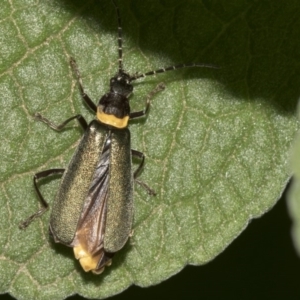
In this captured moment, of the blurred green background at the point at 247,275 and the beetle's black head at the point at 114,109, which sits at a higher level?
the beetle's black head at the point at 114,109

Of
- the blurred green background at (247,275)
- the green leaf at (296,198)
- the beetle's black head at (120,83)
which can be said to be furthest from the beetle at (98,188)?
the green leaf at (296,198)

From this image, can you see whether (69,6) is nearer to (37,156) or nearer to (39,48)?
(39,48)

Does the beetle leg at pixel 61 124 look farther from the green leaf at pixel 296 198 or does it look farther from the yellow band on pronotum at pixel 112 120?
the green leaf at pixel 296 198

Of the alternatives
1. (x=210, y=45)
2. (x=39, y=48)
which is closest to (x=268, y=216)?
(x=210, y=45)

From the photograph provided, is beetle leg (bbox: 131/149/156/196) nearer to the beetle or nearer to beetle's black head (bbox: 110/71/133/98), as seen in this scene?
the beetle

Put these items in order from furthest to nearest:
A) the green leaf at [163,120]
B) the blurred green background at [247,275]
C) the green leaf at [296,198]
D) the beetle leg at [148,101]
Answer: the blurred green background at [247,275] → the beetle leg at [148,101] → the green leaf at [163,120] → the green leaf at [296,198]
